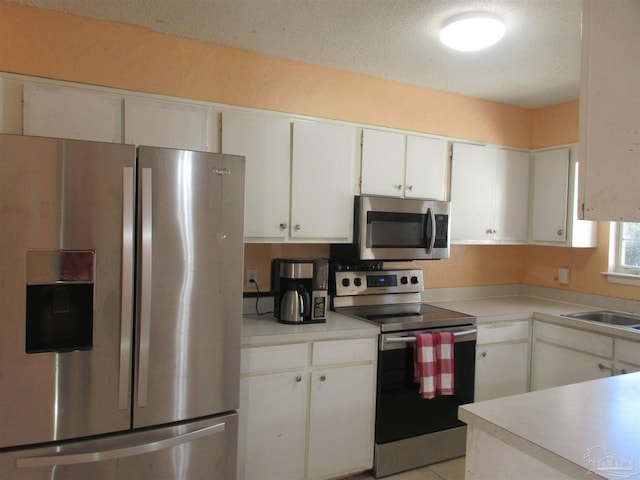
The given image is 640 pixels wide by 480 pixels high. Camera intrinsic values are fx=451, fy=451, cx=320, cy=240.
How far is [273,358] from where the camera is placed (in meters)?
2.33

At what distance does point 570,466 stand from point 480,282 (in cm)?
280

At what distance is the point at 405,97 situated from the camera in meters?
3.14

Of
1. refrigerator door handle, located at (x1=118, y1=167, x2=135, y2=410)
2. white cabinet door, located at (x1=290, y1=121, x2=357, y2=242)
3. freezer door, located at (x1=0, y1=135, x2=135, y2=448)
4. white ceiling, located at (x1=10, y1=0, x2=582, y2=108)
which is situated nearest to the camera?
freezer door, located at (x1=0, y1=135, x2=135, y2=448)

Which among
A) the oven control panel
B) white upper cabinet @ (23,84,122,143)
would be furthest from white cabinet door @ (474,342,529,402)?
white upper cabinet @ (23,84,122,143)

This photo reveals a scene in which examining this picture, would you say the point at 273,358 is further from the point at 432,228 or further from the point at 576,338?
the point at 576,338

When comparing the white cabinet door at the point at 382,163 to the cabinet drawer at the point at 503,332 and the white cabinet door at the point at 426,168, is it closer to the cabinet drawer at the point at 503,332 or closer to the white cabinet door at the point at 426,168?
the white cabinet door at the point at 426,168

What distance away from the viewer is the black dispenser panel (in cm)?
170

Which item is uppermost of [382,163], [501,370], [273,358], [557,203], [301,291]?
[382,163]

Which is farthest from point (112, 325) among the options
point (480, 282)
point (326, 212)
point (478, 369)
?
point (480, 282)

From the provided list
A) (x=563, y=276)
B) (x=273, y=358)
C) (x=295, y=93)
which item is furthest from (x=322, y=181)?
(x=563, y=276)

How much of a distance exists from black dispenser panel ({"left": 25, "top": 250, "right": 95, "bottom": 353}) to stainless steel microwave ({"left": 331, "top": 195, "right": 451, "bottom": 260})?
157cm

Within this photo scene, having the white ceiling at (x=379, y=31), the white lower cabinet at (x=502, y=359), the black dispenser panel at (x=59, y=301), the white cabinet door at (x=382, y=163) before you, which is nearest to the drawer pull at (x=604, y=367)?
the white lower cabinet at (x=502, y=359)

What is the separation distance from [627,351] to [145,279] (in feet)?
8.83

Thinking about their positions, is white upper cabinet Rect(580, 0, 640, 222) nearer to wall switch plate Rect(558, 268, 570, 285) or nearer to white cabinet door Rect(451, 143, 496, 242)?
white cabinet door Rect(451, 143, 496, 242)
